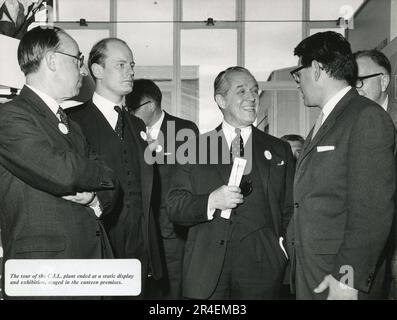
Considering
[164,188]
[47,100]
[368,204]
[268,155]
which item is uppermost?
[47,100]

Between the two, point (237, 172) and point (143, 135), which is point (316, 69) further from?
point (143, 135)

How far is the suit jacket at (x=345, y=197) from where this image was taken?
144cm

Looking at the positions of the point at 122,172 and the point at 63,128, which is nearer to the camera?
the point at 63,128

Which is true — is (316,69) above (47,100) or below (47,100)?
above

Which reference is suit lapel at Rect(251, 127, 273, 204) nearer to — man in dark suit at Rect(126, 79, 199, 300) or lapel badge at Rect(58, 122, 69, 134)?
man in dark suit at Rect(126, 79, 199, 300)

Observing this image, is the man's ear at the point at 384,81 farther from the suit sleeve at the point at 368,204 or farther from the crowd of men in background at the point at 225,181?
the suit sleeve at the point at 368,204

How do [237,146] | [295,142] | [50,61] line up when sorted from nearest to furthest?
[50,61]
[237,146]
[295,142]

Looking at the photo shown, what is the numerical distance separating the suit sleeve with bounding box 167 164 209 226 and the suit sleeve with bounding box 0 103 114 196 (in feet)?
1.86

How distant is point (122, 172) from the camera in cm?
218

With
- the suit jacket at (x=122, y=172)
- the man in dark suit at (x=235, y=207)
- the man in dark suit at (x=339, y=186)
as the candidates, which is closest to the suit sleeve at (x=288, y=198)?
the man in dark suit at (x=235, y=207)

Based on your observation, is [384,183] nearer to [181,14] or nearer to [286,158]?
[286,158]

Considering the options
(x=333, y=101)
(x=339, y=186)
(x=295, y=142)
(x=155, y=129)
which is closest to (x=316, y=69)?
(x=333, y=101)

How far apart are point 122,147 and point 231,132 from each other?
526 mm

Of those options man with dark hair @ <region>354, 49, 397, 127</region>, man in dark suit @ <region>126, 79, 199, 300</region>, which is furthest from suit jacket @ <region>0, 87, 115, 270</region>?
man with dark hair @ <region>354, 49, 397, 127</region>
